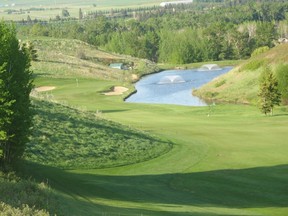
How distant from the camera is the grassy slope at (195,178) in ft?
69.9

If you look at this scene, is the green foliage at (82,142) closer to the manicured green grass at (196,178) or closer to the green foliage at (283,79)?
the manicured green grass at (196,178)

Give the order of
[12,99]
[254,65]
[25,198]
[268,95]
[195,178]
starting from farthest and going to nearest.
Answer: [254,65]
[268,95]
[195,178]
[12,99]
[25,198]

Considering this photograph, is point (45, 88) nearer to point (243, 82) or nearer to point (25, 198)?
point (243, 82)

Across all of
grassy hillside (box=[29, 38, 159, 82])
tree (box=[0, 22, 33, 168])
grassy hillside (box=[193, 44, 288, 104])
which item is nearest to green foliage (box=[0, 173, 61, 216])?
tree (box=[0, 22, 33, 168])

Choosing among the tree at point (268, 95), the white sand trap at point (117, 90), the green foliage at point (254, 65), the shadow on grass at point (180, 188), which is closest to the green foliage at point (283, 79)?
the green foliage at point (254, 65)

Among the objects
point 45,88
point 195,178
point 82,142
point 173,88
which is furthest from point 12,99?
point 173,88

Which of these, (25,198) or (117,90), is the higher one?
(25,198)

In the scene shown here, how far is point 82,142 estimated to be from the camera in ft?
110

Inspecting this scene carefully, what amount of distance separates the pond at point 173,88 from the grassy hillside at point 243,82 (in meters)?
3.44

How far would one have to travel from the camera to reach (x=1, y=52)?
21.5 m

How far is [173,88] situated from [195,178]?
7902cm

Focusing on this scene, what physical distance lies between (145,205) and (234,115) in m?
43.0

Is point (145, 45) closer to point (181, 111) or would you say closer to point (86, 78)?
point (86, 78)

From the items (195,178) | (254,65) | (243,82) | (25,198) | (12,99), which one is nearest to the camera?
(25,198)
